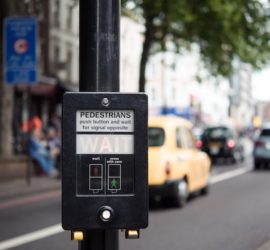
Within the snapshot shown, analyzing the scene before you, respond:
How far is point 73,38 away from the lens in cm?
4022

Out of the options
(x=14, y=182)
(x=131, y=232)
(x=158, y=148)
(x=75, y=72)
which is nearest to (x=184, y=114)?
(x=75, y=72)

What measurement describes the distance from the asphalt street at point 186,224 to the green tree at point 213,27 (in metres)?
7.64

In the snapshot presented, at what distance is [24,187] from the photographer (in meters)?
15.2

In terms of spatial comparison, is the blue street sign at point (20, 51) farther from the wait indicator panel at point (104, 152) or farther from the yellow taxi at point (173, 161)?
the wait indicator panel at point (104, 152)

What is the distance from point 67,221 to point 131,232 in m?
0.33

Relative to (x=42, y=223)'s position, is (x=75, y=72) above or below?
above

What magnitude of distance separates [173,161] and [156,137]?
66 centimetres

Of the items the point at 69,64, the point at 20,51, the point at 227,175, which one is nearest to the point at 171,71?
the point at 227,175

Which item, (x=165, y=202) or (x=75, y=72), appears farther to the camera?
(x=75, y=72)

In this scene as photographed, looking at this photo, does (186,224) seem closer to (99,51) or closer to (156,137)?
(156,137)

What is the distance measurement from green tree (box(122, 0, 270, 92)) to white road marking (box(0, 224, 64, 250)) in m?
11.9

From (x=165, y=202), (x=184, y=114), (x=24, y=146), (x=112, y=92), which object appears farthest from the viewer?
(x=184, y=114)

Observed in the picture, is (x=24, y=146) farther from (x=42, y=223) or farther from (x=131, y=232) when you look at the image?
(x=131, y=232)

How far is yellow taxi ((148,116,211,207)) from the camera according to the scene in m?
11.3
